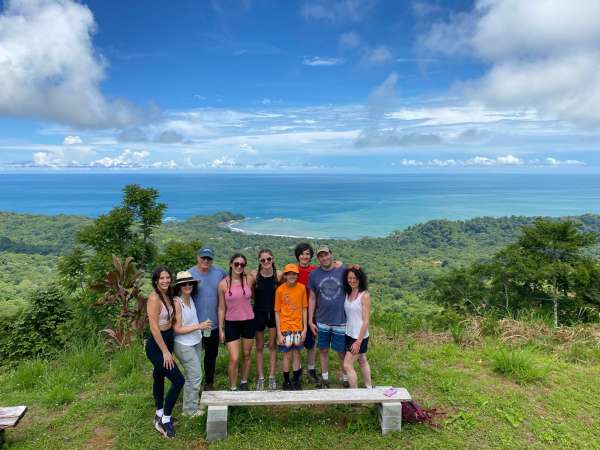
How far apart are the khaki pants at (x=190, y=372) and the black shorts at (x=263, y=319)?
0.63m

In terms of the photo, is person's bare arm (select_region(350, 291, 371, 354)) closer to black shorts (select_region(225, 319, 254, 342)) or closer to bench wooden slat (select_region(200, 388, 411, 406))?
bench wooden slat (select_region(200, 388, 411, 406))

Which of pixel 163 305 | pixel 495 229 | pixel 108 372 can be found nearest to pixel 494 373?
pixel 163 305

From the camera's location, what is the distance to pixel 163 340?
3.40m

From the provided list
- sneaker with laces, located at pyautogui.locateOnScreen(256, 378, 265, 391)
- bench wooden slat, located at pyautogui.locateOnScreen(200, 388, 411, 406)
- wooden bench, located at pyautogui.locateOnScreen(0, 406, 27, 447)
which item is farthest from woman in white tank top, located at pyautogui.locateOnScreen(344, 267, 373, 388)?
wooden bench, located at pyautogui.locateOnScreen(0, 406, 27, 447)

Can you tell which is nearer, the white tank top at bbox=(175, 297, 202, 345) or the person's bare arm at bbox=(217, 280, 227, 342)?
the white tank top at bbox=(175, 297, 202, 345)

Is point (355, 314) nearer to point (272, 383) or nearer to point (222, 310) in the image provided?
point (272, 383)

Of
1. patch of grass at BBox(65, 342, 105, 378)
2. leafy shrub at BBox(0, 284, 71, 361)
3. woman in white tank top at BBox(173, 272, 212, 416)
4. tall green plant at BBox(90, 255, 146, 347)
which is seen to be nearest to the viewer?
woman in white tank top at BBox(173, 272, 212, 416)

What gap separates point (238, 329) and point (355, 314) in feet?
3.98

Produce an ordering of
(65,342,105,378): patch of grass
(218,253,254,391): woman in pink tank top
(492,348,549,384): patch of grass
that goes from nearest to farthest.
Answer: (218,253,254,391): woman in pink tank top, (492,348,549,384): patch of grass, (65,342,105,378): patch of grass

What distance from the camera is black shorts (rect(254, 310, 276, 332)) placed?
397 centimetres

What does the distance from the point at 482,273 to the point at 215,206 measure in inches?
4988

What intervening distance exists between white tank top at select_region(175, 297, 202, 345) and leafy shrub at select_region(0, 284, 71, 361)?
3912mm

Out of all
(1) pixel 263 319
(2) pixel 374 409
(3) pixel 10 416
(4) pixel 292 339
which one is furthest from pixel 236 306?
(3) pixel 10 416

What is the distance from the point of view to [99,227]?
9.16 metres
